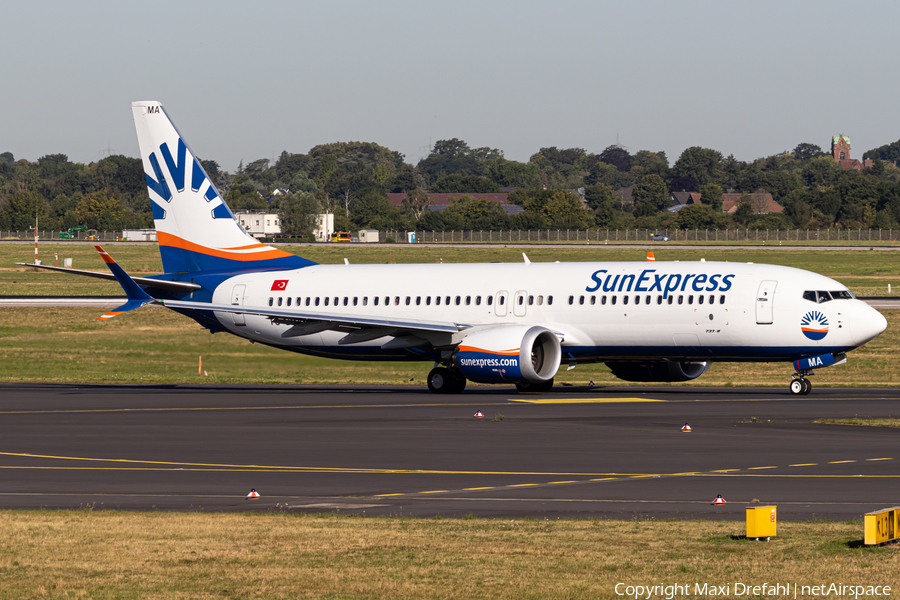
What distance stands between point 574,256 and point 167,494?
108659mm

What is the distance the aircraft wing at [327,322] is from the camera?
1746 inches

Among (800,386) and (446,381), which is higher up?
(800,386)

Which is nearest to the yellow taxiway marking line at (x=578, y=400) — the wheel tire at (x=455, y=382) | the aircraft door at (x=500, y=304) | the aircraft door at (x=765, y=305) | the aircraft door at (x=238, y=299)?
the wheel tire at (x=455, y=382)

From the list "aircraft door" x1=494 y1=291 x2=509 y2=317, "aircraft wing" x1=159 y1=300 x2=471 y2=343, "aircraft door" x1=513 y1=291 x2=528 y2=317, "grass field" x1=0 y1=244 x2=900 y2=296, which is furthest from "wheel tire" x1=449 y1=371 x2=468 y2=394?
"grass field" x1=0 y1=244 x2=900 y2=296

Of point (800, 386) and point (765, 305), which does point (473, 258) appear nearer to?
point (800, 386)

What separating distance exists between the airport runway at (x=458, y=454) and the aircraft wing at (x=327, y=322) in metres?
2.59

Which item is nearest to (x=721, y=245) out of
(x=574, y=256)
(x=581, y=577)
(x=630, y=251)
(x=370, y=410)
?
(x=630, y=251)

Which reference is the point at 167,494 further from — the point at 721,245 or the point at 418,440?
the point at 721,245

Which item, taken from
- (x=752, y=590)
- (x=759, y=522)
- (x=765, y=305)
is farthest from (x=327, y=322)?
(x=752, y=590)

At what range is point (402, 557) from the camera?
1555 centimetres

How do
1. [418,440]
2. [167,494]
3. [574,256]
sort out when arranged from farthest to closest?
1. [574,256]
2. [418,440]
3. [167,494]

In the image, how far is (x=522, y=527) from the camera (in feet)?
57.8

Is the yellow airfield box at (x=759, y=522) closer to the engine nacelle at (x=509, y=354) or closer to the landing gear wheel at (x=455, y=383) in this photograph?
the engine nacelle at (x=509, y=354)

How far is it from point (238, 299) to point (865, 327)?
23181 millimetres
